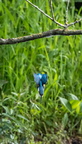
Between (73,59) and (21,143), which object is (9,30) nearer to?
(73,59)

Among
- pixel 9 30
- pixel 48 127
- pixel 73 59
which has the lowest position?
pixel 48 127

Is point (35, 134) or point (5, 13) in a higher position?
point (5, 13)

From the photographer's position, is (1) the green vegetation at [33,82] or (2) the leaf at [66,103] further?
(2) the leaf at [66,103]

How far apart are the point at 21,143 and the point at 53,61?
1024 millimetres

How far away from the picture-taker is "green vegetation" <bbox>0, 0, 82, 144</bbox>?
3.16 meters

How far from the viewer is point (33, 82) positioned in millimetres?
3508

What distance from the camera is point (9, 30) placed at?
145 inches

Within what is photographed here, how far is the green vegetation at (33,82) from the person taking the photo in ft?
10.4

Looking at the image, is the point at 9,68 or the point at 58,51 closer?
the point at 9,68

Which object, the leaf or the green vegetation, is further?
the leaf

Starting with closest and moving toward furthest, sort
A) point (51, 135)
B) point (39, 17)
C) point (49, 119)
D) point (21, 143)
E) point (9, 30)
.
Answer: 1. point (21, 143)
2. point (51, 135)
3. point (49, 119)
4. point (9, 30)
5. point (39, 17)

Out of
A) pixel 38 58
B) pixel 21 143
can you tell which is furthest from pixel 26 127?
pixel 38 58

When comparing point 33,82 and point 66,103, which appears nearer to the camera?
point 66,103

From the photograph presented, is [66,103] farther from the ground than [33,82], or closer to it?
closer to it
